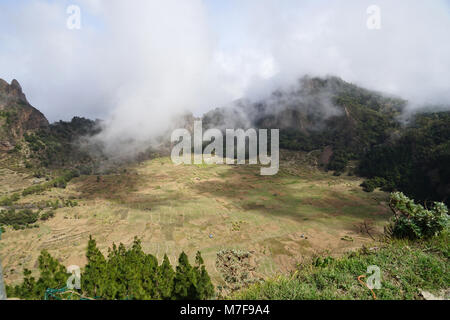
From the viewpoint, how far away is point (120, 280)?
54.0ft

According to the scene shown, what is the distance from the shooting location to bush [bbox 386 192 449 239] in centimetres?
920

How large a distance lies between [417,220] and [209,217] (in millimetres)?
53195

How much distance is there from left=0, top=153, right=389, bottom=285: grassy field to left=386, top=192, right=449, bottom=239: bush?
19449 millimetres

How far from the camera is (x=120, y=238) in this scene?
50.2 meters

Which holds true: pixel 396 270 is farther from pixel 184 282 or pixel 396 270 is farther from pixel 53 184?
pixel 53 184

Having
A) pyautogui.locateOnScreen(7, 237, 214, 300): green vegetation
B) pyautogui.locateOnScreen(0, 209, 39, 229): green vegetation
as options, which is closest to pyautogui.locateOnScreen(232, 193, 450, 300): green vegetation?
pyautogui.locateOnScreen(7, 237, 214, 300): green vegetation

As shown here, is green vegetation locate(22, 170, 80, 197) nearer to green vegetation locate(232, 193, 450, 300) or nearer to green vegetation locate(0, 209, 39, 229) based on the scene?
green vegetation locate(0, 209, 39, 229)

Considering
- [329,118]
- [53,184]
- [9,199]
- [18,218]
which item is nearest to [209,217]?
[18,218]

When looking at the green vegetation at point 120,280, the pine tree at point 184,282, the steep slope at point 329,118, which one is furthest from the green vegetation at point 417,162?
the green vegetation at point 120,280

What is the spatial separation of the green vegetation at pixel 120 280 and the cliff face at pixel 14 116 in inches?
5564

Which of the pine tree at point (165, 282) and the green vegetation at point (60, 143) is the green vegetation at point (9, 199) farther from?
the pine tree at point (165, 282)

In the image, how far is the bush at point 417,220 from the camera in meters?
9.20

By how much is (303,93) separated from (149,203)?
156m
